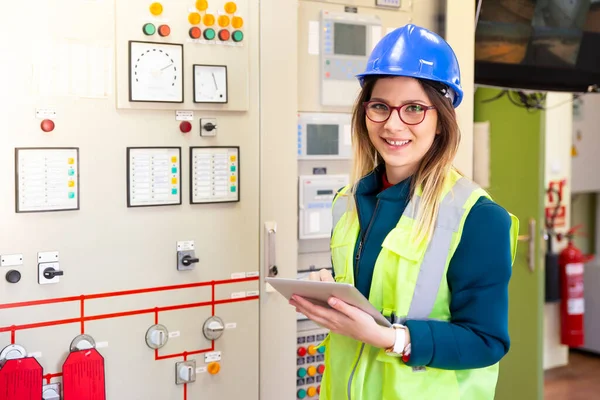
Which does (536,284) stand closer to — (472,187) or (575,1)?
(575,1)

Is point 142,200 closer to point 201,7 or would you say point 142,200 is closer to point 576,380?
point 201,7

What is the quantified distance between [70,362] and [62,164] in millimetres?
573

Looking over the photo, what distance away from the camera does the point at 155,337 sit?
211cm

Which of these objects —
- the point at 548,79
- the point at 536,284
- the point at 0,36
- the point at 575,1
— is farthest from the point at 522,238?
the point at 0,36

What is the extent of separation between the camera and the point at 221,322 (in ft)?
7.39

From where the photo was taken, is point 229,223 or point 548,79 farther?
point 548,79

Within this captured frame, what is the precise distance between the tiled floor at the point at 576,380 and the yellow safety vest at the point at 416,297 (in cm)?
331

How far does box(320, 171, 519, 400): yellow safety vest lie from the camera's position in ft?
4.61

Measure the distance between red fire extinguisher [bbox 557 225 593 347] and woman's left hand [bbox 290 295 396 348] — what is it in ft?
12.0

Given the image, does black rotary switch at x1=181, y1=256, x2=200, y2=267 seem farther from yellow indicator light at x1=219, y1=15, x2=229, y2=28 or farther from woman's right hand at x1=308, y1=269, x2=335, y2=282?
yellow indicator light at x1=219, y1=15, x2=229, y2=28

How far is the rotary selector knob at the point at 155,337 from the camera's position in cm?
211

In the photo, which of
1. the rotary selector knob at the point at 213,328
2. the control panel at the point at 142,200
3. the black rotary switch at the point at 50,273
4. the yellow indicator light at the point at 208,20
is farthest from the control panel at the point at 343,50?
the black rotary switch at the point at 50,273

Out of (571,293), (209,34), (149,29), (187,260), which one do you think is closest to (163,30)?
(149,29)

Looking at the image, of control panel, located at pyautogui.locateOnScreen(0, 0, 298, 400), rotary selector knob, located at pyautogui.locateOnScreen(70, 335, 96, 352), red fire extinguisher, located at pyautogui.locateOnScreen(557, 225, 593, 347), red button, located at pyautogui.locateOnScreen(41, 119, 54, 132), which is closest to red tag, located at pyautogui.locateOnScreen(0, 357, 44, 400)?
control panel, located at pyautogui.locateOnScreen(0, 0, 298, 400)
